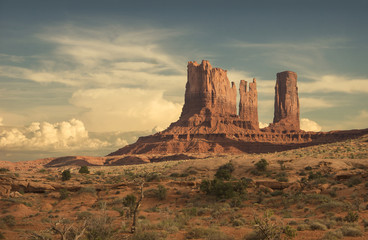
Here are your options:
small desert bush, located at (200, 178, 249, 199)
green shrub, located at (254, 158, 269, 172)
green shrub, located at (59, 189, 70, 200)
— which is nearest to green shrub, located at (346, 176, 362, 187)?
small desert bush, located at (200, 178, 249, 199)

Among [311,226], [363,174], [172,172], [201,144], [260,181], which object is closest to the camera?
[311,226]

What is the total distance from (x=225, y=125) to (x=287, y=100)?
176 ft

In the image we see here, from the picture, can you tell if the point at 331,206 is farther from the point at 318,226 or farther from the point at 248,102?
the point at 248,102

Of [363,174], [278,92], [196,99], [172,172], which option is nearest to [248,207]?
[363,174]

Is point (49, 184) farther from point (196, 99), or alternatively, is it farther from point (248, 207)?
point (196, 99)

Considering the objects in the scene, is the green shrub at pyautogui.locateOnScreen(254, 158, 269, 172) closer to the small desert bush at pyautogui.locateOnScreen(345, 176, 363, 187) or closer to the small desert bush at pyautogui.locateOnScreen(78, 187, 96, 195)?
the small desert bush at pyautogui.locateOnScreen(345, 176, 363, 187)

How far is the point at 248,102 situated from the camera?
7190 inches

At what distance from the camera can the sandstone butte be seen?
406 ft

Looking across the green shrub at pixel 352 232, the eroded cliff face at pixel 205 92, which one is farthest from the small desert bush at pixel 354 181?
the eroded cliff face at pixel 205 92

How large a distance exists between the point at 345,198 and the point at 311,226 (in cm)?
1023

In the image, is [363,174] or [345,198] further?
[363,174]

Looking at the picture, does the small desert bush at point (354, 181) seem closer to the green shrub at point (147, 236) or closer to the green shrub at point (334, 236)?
the green shrub at point (334, 236)

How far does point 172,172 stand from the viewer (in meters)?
45.4

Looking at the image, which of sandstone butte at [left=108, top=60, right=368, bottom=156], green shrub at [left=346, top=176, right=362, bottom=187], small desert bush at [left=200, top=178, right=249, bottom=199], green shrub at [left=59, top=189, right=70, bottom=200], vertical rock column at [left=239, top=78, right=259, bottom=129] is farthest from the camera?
vertical rock column at [left=239, top=78, right=259, bottom=129]
